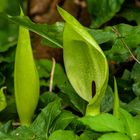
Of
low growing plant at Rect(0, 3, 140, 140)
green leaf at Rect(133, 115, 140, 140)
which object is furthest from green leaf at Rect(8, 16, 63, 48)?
green leaf at Rect(133, 115, 140, 140)

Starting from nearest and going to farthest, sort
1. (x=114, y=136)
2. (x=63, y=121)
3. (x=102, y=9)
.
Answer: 1. (x=114, y=136)
2. (x=63, y=121)
3. (x=102, y=9)

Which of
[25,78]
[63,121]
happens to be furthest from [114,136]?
[25,78]

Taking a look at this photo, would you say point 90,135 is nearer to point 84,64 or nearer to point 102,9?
point 84,64

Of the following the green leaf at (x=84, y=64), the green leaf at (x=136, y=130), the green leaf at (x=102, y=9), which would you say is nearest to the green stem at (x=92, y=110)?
the green leaf at (x=84, y=64)


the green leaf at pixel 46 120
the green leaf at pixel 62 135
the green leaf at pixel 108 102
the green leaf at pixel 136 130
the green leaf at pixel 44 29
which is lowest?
the green leaf at pixel 108 102

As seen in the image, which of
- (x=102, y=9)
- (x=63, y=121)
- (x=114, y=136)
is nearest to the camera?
(x=114, y=136)

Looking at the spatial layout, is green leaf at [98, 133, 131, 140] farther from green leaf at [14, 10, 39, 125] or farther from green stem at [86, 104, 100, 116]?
green leaf at [14, 10, 39, 125]

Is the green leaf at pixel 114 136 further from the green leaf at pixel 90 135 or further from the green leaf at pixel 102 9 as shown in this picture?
the green leaf at pixel 102 9
